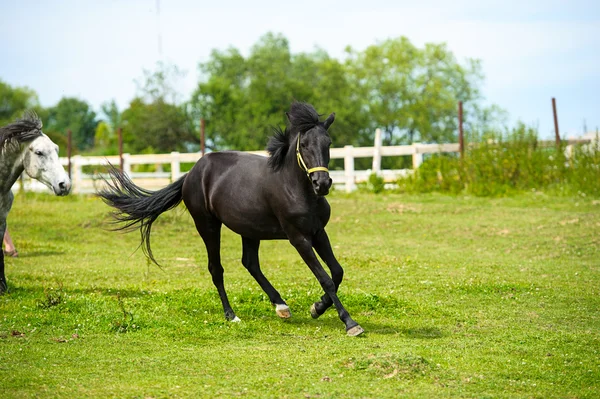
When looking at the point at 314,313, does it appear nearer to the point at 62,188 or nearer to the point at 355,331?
the point at 355,331

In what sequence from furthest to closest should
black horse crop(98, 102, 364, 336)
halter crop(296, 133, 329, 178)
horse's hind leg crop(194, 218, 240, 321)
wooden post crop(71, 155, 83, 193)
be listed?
1. wooden post crop(71, 155, 83, 193)
2. horse's hind leg crop(194, 218, 240, 321)
3. black horse crop(98, 102, 364, 336)
4. halter crop(296, 133, 329, 178)

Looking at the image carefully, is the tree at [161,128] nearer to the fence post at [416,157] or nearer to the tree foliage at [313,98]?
the tree foliage at [313,98]

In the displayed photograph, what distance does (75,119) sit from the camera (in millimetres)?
92312

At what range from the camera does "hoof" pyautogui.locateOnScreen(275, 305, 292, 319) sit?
834cm

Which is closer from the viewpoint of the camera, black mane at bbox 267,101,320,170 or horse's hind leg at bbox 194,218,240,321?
black mane at bbox 267,101,320,170

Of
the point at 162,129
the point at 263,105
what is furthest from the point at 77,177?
the point at 162,129

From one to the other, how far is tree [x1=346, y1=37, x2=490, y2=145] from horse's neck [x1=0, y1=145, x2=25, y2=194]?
46.7 metres

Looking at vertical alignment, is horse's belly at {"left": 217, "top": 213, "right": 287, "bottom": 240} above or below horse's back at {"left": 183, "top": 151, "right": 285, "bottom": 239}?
below

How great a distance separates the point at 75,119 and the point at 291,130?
293ft

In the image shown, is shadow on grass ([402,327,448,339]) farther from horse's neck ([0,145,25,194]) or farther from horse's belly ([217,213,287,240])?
horse's neck ([0,145,25,194])

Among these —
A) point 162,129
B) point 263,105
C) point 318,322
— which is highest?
point 263,105

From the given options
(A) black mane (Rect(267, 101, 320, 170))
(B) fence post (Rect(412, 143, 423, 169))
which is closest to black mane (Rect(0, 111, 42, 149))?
(A) black mane (Rect(267, 101, 320, 170))

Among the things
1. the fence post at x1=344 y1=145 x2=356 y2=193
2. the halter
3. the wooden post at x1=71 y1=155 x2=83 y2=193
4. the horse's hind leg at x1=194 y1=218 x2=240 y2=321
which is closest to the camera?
the halter

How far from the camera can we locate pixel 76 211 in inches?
838
